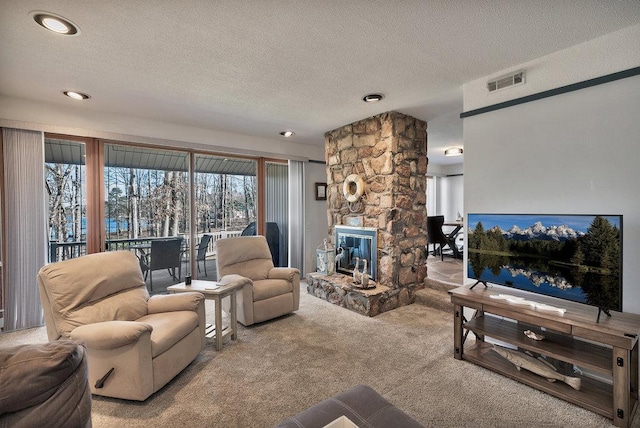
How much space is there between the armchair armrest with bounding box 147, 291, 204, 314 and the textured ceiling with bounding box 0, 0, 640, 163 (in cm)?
197

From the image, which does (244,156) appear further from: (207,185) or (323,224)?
(323,224)

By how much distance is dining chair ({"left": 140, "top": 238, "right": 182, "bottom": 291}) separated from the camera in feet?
13.7

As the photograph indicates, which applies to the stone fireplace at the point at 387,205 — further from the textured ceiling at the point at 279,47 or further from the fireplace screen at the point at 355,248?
the textured ceiling at the point at 279,47

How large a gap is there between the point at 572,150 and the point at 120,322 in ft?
11.7

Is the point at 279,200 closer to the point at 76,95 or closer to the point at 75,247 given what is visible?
the point at 75,247

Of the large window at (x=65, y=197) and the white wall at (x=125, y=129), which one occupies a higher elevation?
the white wall at (x=125, y=129)

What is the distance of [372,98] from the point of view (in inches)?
128

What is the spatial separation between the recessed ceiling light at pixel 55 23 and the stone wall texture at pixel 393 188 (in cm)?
309

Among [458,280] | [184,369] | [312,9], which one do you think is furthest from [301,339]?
[312,9]

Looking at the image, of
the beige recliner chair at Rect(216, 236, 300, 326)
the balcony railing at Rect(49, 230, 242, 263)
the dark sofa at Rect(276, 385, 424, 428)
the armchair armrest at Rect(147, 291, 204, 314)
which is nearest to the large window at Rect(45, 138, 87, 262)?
the balcony railing at Rect(49, 230, 242, 263)

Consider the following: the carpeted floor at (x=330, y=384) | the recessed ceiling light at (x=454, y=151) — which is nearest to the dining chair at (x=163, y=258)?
the carpeted floor at (x=330, y=384)

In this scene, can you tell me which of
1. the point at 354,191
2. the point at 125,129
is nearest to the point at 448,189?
the point at 354,191

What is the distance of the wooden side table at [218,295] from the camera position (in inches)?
109

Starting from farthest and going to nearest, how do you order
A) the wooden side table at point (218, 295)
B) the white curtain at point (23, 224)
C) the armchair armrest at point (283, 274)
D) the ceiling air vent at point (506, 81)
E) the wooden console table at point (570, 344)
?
the armchair armrest at point (283, 274), the white curtain at point (23, 224), the wooden side table at point (218, 295), the ceiling air vent at point (506, 81), the wooden console table at point (570, 344)
